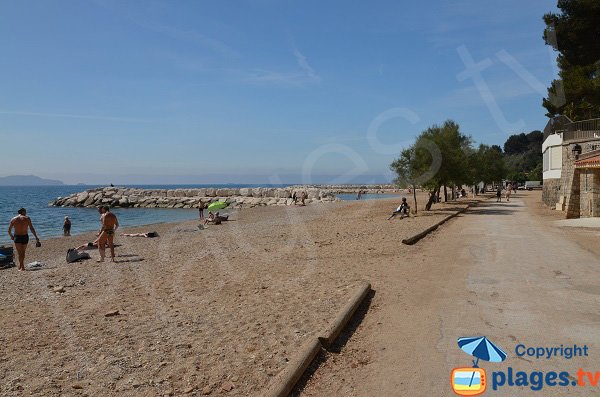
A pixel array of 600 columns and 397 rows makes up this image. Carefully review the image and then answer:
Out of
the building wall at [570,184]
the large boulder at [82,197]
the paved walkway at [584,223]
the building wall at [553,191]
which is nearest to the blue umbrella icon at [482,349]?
the paved walkway at [584,223]

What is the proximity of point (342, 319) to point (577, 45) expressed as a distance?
30393 mm

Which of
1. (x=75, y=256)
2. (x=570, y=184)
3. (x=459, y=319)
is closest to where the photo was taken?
(x=459, y=319)

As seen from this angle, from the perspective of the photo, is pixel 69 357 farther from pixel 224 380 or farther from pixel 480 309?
pixel 480 309

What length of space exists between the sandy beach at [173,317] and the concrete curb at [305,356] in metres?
0.21

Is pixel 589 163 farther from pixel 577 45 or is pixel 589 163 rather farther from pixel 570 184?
pixel 577 45

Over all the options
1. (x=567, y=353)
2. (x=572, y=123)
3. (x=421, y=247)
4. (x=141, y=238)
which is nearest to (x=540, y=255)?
(x=421, y=247)

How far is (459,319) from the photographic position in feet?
Result: 21.1

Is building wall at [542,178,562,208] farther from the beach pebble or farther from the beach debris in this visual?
the beach debris

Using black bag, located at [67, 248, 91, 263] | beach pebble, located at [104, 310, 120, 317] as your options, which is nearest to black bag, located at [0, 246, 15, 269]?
black bag, located at [67, 248, 91, 263]

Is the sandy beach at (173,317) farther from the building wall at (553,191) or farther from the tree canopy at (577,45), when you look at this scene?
the building wall at (553,191)

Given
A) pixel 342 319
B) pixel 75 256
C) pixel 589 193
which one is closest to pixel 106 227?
pixel 75 256

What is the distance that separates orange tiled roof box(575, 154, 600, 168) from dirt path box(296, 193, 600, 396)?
28.5 ft

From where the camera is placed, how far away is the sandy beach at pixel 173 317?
483 centimetres

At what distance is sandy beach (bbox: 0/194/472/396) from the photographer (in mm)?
4832
